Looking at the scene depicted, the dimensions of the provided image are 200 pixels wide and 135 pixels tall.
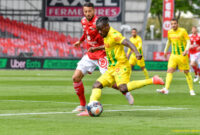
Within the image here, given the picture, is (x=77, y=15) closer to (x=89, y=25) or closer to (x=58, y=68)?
(x=58, y=68)

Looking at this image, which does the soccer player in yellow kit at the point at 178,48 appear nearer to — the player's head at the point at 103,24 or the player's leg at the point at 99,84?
the player's leg at the point at 99,84

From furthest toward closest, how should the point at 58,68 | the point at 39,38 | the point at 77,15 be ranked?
the point at 77,15
the point at 39,38
the point at 58,68

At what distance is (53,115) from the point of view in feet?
31.5

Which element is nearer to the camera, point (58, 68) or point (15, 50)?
point (58, 68)

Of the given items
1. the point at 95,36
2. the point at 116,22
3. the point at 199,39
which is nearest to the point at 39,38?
the point at 116,22

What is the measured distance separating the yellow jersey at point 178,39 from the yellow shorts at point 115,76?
5.85 m

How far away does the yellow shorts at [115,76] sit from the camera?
Answer: 32.9ft

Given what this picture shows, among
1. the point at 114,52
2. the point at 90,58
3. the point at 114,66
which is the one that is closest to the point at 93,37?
the point at 90,58

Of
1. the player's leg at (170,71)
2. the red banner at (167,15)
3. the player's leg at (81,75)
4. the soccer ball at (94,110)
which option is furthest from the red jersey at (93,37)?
the red banner at (167,15)

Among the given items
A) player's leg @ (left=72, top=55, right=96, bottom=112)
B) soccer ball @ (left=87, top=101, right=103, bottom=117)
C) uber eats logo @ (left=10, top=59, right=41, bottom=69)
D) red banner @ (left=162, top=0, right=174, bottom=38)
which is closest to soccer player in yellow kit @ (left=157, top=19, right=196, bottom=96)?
player's leg @ (left=72, top=55, right=96, bottom=112)

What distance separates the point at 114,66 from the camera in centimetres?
1020

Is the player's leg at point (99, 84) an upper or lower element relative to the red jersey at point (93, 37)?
lower


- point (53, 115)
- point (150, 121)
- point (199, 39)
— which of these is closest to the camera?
point (150, 121)

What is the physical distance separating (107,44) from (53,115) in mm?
1680
